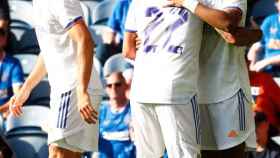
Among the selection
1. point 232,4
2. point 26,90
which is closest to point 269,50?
point 26,90

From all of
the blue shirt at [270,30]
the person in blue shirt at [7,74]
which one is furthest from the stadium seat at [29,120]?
the blue shirt at [270,30]

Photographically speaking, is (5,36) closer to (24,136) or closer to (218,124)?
(24,136)

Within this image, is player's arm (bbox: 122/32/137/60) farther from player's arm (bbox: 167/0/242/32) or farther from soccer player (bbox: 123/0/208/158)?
player's arm (bbox: 167/0/242/32)

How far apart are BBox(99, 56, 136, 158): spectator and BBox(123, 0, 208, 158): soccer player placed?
2.79 metres

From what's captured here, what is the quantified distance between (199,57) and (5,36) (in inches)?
159

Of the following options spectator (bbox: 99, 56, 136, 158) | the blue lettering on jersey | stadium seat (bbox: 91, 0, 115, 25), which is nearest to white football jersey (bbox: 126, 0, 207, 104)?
the blue lettering on jersey

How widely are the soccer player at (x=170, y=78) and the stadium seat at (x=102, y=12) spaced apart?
4.93 metres

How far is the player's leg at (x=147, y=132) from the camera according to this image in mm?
4438

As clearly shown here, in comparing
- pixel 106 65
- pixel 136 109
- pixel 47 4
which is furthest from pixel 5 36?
pixel 136 109

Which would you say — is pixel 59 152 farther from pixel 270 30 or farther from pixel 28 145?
pixel 270 30

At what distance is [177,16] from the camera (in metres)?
4.33

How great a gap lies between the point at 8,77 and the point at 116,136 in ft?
4.37

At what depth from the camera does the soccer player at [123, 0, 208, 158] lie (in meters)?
4.30

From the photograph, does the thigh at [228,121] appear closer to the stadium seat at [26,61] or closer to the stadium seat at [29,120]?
the stadium seat at [29,120]
